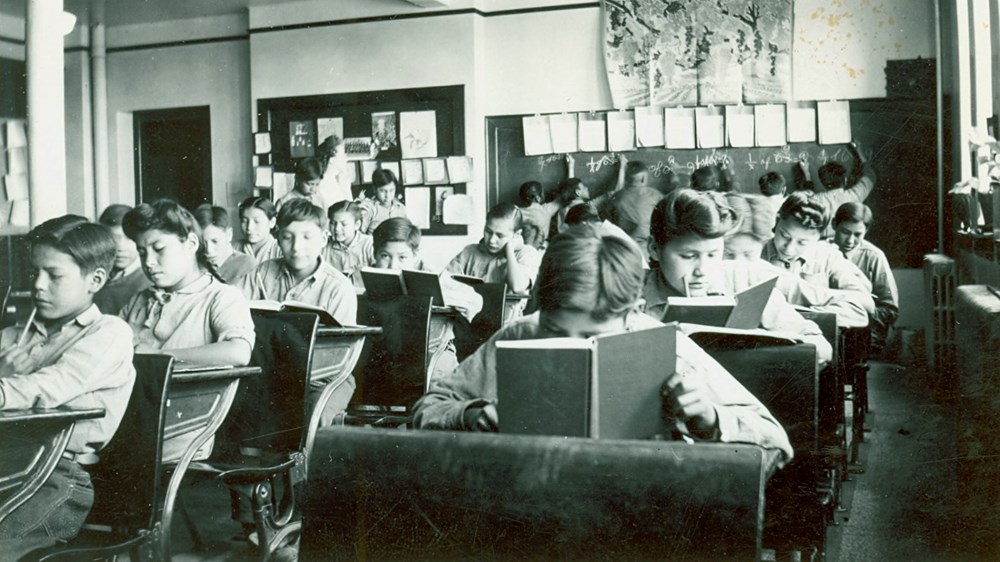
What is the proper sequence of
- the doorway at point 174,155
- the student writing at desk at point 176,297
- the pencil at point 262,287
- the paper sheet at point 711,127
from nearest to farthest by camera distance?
the student writing at desk at point 176,297, the pencil at point 262,287, the paper sheet at point 711,127, the doorway at point 174,155

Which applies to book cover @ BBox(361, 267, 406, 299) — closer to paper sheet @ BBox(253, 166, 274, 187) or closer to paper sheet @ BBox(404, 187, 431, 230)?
paper sheet @ BBox(404, 187, 431, 230)

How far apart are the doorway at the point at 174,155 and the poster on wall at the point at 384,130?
1.79 m

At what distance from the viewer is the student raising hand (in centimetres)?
138

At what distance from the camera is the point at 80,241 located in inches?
83.0

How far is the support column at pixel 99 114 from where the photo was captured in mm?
9234

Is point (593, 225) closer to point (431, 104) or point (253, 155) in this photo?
point (431, 104)

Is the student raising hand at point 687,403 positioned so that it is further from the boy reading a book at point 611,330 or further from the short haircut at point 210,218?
the short haircut at point 210,218

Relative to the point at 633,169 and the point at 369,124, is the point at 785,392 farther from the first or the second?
the point at 369,124

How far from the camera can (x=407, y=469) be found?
111 cm

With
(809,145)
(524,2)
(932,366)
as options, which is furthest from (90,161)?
(932,366)

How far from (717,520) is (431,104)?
7.25 metres

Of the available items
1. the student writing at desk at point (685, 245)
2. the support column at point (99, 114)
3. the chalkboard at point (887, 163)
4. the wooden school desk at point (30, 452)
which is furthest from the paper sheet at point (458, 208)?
the wooden school desk at point (30, 452)

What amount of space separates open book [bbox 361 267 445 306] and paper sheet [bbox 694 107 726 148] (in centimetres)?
404

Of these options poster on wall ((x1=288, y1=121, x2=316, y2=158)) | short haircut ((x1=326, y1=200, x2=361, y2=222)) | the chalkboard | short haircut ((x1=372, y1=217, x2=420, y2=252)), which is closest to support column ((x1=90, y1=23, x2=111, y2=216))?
poster on wall ((x1=288, y1=121, x2=316, y2=158))
